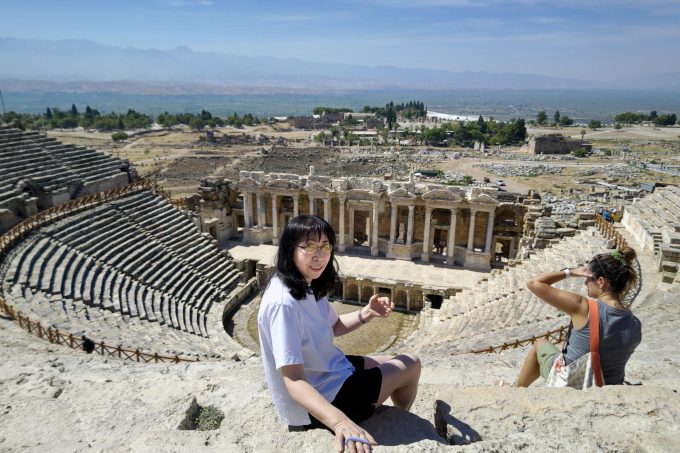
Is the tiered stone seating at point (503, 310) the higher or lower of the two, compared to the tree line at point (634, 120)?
lower

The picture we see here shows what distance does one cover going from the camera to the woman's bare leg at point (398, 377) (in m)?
4.35

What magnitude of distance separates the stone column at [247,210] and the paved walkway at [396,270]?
2269 millimetres

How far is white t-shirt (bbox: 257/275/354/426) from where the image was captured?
12.9ft

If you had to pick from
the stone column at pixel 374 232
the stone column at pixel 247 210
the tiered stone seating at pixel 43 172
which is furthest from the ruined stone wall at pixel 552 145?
the tiered stone seating at pixel 43 172

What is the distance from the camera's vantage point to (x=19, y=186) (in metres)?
19.7

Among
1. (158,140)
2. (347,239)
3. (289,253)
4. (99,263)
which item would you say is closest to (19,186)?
(99,263)

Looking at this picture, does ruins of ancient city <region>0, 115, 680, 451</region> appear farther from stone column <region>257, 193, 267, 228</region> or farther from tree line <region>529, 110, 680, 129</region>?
tree line <region>529, 110, 680, 129</region>

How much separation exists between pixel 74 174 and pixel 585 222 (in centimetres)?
2513

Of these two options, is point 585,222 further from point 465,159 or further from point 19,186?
point 465,159

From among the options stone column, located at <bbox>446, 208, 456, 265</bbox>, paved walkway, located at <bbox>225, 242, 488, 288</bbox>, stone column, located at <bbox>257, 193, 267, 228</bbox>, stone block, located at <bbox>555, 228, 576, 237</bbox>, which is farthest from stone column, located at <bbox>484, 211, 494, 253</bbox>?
stone column, located at <bbox>257, 193, 267, 228</bbox>

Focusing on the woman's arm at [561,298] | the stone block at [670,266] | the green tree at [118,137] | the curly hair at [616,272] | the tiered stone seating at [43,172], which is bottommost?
the green tree at [118,137]

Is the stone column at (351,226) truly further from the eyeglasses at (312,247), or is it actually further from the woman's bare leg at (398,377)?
the eyeglasses at (312,247)

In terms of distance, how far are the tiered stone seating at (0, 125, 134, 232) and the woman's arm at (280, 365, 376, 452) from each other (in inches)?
720

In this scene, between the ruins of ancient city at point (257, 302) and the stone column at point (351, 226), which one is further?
the stone column at point (351, 226)
